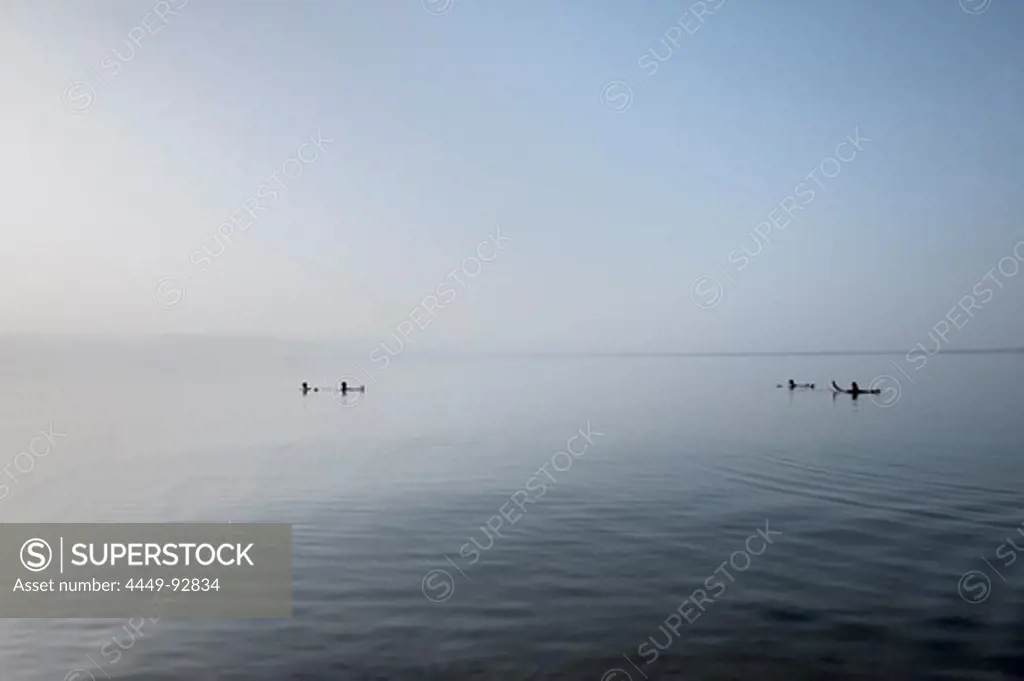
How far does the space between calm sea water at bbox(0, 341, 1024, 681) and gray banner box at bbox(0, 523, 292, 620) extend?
2.39 ft

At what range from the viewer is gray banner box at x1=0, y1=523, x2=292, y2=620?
45.3 ft

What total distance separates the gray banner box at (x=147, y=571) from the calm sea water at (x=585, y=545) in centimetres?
73

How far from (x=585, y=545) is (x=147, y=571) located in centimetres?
1117

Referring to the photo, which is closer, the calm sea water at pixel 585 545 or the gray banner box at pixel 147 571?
the calm sea water at pixel 585 545

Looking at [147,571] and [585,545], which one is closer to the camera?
[147,571]

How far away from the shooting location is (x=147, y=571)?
52.6 ft

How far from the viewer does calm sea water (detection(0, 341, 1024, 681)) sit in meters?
11.4

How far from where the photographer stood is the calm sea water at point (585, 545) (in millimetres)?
11383

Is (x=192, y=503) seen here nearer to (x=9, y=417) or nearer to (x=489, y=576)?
(x=489, y=576)

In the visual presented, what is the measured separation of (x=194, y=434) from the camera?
4347cm

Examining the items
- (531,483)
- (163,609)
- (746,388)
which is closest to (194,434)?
(531,483)

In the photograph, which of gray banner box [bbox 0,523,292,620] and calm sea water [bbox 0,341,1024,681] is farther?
gray banner box [bbox 0,523,292,620]

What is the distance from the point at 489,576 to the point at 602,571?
2.73m

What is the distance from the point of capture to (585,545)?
1802cm
